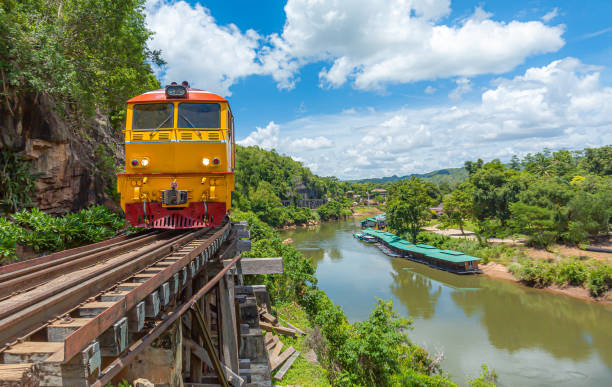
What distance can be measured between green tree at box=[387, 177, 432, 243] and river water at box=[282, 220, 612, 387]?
1153 centimetres

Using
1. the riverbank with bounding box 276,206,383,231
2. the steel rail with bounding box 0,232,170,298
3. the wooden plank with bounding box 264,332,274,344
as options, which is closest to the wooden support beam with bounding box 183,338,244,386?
the steel rail with bounding box 0,232,170,298

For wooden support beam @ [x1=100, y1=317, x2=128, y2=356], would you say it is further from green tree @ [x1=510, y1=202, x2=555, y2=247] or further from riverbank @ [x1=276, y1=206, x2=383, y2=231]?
riverbank @ [x1=276, y1=206, x2=383, y2=231]

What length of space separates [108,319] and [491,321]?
2291 cm

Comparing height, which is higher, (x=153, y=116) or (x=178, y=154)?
(x=153, y=116)

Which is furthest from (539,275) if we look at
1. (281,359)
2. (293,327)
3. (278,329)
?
(281,359)

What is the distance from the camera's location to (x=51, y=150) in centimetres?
1176

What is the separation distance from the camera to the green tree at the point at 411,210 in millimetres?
42312

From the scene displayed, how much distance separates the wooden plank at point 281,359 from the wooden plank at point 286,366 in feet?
0.39

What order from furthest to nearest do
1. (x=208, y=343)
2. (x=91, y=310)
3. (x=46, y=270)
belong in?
(x=208, y=343) < (x=46, y=270) < (x=91, y=310)

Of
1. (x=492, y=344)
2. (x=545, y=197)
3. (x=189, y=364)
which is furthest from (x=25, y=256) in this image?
(x=545, y=197)

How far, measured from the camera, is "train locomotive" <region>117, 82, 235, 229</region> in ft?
25.8

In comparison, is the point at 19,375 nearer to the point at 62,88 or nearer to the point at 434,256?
the point at 62,88

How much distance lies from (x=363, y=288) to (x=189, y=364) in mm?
20990

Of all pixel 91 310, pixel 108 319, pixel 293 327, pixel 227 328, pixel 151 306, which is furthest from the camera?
pixel 293 327
